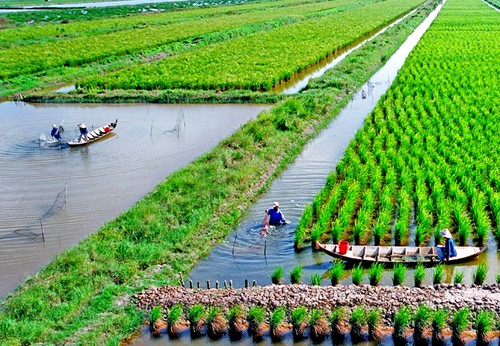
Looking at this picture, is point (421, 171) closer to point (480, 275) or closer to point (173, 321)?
point (480, 275)

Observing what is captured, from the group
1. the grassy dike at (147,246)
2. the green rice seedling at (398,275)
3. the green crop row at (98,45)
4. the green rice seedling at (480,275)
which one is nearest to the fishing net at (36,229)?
the grassy dike at (147,246)

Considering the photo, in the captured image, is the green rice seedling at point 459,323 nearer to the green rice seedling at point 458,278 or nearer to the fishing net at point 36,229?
the green rice seedling at point 458,278

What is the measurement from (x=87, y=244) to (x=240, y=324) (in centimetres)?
344

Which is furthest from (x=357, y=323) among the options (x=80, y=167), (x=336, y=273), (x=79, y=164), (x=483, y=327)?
(x=79, y=164)

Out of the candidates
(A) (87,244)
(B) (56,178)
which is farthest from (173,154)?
(A) (87,244)

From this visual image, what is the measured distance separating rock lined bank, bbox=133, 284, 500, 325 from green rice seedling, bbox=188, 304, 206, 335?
0.93 feet

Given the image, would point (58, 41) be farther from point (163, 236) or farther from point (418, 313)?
point (418, 313)

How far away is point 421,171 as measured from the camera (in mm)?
12664

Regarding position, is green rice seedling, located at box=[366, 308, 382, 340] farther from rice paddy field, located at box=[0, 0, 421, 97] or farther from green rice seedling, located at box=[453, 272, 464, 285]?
rice paddy field, located at box=[0, 0, 421, 97]

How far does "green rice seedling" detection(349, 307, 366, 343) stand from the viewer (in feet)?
24.9

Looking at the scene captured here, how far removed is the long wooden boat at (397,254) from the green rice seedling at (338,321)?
5.12 feet

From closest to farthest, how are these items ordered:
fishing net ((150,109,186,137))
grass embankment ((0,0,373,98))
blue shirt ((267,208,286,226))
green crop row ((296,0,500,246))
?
1. green crop row ((296,0,500,246))
2. blue shirt ((267,208,286,226))
3. fishing net ((150,109,186,137))
4. grass embankment ((0,0,373,98))

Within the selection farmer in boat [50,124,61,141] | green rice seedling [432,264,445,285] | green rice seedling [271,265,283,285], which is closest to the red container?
green rice seedling [271,265,283,285]

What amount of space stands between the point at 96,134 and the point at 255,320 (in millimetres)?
10313
